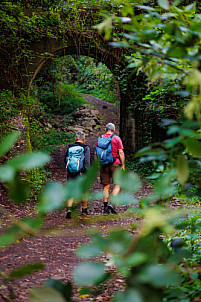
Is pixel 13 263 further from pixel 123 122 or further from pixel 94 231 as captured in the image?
pixel 123 122

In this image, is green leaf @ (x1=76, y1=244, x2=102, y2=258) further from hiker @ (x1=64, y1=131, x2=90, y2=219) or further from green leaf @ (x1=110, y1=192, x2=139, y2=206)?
hiker @ (x1=64, y1=131, x2=90, y2=219)

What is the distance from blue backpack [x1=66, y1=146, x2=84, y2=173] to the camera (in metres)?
5.27

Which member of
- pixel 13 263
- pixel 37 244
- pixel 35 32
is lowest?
pixel 37 244

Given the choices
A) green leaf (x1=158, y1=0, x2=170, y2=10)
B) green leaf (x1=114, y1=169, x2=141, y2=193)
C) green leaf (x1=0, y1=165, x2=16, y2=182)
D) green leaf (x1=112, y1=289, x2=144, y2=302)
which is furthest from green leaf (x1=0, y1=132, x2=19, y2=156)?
green leaf (x1=158, y1=0, x2=170, y2=10)

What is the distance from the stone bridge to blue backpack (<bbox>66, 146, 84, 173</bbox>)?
4.09 metres

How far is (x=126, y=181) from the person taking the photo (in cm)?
65

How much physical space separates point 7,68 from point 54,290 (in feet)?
29.3

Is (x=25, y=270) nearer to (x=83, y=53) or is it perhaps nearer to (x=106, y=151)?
(x=106, y=151)

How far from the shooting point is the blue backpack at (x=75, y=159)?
527 cm

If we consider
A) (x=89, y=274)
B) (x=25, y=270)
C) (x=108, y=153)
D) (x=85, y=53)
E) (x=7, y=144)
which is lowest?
(x=108, y=153)

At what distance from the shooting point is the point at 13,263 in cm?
323

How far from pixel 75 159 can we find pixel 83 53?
5.59m

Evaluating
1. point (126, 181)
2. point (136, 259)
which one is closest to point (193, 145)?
point (126, 181)

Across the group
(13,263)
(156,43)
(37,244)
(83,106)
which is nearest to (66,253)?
(37,244)
